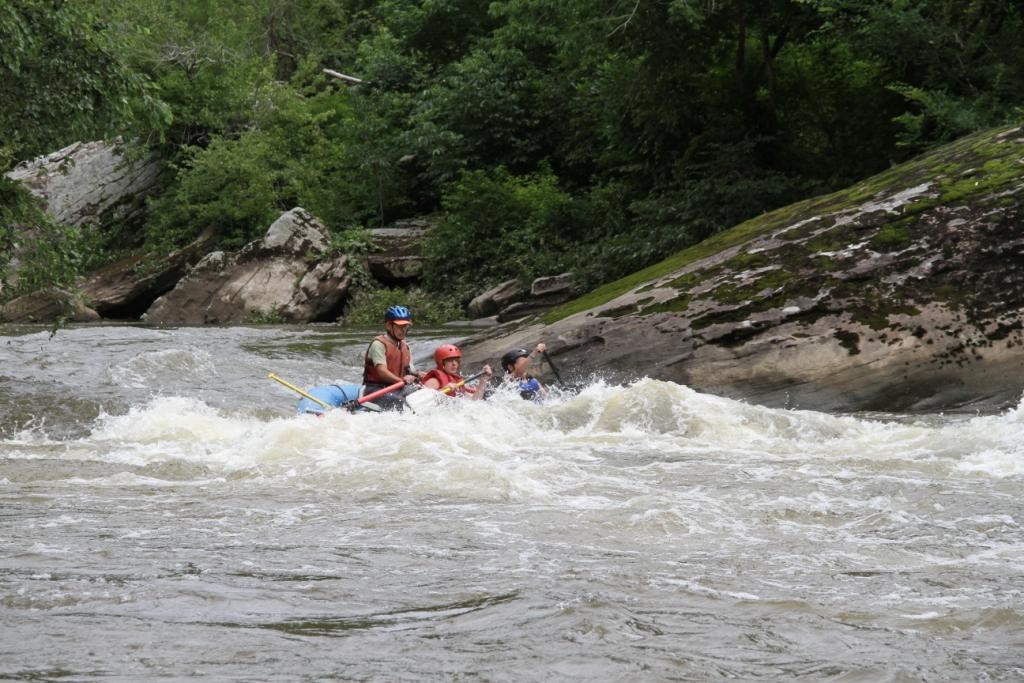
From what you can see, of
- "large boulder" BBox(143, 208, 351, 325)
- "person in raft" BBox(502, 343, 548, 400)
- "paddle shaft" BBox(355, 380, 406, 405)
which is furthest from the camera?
"large boulder" BBox(143, 208, 351, 325)

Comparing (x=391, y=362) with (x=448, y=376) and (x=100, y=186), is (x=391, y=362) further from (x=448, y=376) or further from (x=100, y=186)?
(x=100, y=186)

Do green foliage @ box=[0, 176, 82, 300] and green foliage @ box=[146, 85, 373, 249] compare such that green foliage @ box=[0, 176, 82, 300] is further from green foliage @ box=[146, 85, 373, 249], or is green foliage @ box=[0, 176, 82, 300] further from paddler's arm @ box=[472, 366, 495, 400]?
green foliage @ box=[146, 85, 373, 249]

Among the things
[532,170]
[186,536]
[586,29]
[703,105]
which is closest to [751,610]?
[186,536]

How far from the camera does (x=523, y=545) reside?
18.6 feet

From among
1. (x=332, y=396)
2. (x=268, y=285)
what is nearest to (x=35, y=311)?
(x=268, y=285)

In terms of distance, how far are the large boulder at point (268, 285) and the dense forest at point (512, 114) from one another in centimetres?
107

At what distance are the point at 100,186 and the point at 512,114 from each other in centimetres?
1008

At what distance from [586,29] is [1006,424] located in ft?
38.7

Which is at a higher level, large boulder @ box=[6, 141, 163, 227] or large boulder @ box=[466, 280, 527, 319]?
large boulder @ box=[6, 141, 163, 227]

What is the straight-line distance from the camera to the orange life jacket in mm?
10977

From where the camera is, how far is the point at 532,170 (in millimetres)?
26203

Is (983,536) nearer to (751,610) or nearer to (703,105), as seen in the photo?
(751,610)

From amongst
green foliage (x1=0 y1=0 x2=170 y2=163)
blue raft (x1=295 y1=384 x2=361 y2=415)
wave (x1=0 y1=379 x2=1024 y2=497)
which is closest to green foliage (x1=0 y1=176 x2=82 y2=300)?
green foliage (x1=0 y1=0 x2=170 y2=163)

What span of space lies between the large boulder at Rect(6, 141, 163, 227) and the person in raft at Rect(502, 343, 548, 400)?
19.4 meters
